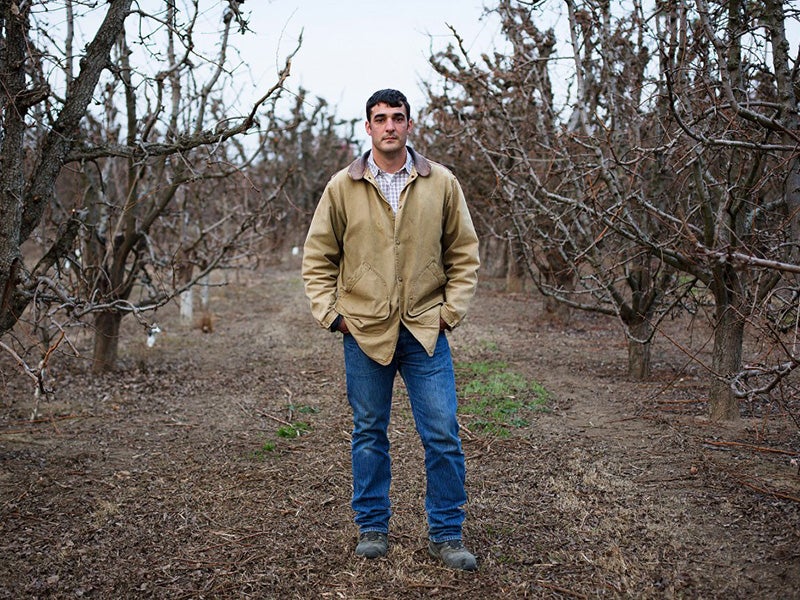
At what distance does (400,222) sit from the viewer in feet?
11.7

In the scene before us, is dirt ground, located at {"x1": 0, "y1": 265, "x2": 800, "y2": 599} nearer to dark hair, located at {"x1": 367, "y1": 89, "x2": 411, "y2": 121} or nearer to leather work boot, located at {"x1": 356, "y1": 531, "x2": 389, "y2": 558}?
leather work boot, located at {"x1": 356, "y1": 531, "x2": 389, "y2": 558}

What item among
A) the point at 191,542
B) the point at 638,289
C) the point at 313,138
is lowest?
the point at 191,542

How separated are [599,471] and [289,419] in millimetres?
2789

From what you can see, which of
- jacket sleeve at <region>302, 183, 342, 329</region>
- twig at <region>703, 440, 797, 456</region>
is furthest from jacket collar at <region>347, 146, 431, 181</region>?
twig at <region>703, 440, 797, 456</region>

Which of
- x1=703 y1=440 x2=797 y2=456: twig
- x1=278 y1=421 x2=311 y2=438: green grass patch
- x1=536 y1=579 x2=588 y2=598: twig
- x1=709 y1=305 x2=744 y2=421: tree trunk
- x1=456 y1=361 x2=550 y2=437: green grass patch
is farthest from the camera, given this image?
x1=456 y1=361 x2=550 y2=437: green grass patch

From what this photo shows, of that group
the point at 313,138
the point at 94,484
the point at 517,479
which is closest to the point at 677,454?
the point at 517,479

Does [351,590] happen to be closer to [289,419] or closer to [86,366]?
[289,419]

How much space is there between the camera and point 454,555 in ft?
11.6

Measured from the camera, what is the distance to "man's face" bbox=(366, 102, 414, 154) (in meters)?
3.56

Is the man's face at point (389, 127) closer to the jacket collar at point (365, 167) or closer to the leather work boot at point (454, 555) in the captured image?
the jacket collar at point (365, 167)

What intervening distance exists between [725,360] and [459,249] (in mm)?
3099

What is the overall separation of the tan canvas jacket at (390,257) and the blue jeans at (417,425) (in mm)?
100

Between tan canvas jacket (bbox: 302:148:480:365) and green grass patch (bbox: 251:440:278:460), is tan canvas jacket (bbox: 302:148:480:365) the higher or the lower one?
the higher one

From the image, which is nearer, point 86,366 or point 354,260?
point 354,260
